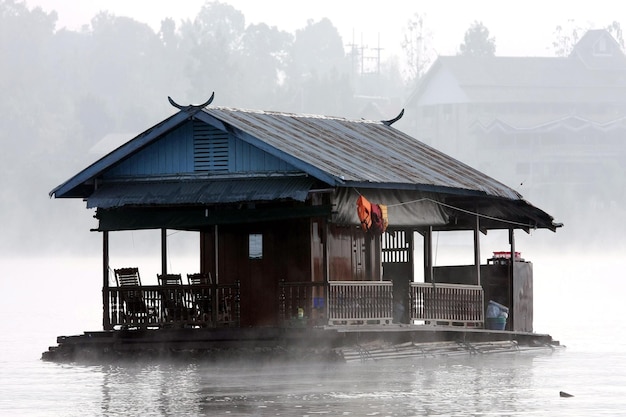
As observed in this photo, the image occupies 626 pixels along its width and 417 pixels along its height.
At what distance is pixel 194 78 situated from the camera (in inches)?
5027

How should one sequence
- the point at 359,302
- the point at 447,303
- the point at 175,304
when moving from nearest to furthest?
the point at 359,302
the point at 175,304
the point at 447,303

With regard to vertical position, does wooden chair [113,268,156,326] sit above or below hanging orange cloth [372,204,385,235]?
below

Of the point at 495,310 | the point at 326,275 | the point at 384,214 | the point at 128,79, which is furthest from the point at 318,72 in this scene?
the point at 326,275

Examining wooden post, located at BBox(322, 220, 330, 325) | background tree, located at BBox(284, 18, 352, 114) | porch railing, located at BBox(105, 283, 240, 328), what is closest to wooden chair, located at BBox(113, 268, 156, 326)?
porch railing, located at BBox(105, 283, 240, 328)

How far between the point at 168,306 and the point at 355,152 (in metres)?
4.51

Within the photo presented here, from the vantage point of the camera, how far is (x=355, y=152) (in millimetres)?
31219

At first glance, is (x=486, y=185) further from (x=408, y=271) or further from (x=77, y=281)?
(x=77, y=281)

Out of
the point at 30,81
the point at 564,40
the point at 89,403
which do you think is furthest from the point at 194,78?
the point at 89,403

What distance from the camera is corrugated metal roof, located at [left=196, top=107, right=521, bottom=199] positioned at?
2855 centimetres

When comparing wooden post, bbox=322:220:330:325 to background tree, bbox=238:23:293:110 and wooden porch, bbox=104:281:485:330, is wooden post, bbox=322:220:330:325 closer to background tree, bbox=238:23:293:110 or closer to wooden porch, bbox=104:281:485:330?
wooden porch, bbox=104:281:485:330

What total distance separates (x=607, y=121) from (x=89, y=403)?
9985 centimetres

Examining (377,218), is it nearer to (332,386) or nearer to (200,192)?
(200,192)

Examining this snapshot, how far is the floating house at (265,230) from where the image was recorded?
28516 millimetres

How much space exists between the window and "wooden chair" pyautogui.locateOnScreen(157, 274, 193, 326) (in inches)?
57.7
